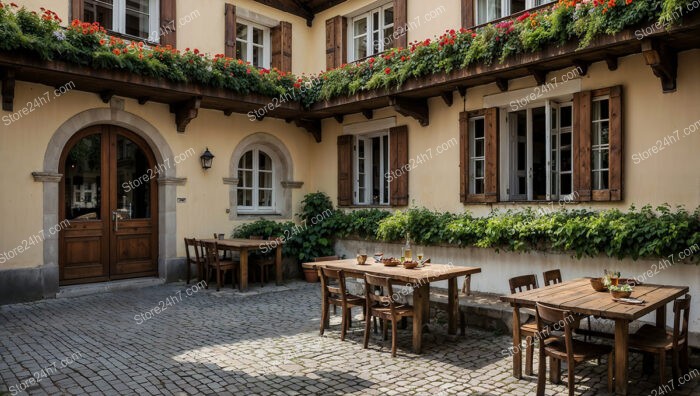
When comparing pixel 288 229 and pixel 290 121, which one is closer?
pixel 288 229

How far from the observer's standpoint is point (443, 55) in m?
8.23

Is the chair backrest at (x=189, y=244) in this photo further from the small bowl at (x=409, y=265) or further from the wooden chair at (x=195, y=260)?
the small bowl at (x=409, y=265)

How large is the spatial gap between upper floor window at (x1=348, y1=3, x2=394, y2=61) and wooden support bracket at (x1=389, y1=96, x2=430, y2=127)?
1.80 metres

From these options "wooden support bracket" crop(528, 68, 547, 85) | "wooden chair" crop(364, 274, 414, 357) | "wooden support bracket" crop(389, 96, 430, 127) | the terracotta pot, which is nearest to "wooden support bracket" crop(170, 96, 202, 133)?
"wooden support bracket" crop(389, 96, 430, 127)

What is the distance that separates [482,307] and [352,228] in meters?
4.26

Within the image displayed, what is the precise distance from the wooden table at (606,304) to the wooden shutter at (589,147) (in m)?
2.26

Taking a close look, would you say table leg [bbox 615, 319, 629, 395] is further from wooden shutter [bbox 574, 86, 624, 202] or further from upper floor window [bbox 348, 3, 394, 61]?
upper floor window [bbox 348, 3, 394, 61]

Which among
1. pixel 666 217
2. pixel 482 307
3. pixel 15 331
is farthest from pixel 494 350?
pixel 15 331

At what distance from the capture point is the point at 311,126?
11.9 meters

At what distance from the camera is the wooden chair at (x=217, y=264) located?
9098 millimetres

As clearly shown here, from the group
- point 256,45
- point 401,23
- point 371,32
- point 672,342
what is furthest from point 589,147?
point 256,45

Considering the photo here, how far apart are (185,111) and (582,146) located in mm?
7013

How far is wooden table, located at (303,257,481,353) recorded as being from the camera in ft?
18.0

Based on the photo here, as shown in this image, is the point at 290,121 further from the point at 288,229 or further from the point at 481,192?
the point at 481,192
